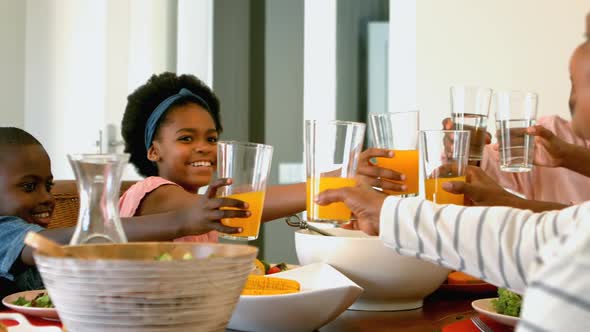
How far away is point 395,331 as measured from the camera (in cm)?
104

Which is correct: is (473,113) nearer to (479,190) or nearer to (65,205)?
(479,190)

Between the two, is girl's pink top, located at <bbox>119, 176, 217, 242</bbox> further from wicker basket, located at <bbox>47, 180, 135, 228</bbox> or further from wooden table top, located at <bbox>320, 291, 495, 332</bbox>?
wooden table top, located at <bbox>320, 291, 495, 332</bbox>

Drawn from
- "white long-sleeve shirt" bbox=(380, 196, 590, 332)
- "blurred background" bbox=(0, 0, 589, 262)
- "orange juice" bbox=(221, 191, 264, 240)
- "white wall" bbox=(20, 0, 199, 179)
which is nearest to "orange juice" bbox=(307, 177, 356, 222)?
"orange juice" bbox=(221, 191, 264, 240)

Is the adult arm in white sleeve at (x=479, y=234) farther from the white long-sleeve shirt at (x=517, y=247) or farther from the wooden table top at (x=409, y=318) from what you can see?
the wooden table top at (x=409, y=318)

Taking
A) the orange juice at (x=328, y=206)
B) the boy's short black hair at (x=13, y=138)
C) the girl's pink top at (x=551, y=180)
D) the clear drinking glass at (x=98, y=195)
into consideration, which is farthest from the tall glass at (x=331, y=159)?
the girl's pink top at (x=551, y=180)

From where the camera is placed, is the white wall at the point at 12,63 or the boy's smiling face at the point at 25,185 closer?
the boy's smiling face at the point at 25,185

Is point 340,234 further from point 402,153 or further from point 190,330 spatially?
point 190,330

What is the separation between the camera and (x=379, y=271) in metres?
1.21

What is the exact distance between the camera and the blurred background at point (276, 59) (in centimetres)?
308

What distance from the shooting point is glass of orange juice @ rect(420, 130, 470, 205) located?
3.87ft

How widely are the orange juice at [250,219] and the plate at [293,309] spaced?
26 cm

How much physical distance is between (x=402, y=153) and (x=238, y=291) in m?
0.66

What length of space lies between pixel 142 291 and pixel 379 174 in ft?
2.39

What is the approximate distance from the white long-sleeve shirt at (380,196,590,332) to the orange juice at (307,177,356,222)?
228mm
